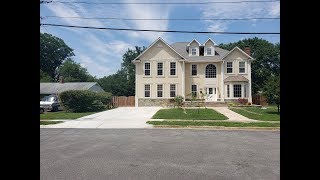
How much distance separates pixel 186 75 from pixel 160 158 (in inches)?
1207

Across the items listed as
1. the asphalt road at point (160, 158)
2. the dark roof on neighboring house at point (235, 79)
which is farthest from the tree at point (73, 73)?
the asphalt road at point (160, 158)

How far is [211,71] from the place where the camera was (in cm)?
3766

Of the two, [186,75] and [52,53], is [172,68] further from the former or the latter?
[52,53]

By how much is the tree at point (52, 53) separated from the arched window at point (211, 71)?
69.0 m

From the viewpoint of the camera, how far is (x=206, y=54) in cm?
3881

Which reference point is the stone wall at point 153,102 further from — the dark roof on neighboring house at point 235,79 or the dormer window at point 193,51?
the dark roof on neighboring house at point 235,79

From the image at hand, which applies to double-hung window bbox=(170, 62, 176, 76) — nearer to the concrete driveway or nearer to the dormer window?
the dormer window

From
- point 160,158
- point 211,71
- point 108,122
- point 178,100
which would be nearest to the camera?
point 160,158

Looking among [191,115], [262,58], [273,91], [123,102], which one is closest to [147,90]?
[123,102]

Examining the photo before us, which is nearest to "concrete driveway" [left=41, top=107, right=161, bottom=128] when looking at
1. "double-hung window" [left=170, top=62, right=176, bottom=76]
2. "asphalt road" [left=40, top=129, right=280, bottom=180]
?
"asphalt road" [left=40, top=129, right=280, bottom=180]

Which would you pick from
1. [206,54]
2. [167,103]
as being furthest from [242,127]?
[206,54]

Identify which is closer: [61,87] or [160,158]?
[160,158]
